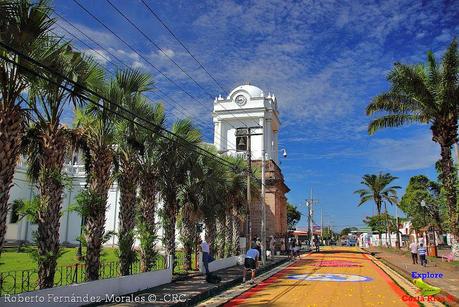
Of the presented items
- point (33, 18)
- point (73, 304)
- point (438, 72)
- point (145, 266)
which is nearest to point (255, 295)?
point (145, 266)

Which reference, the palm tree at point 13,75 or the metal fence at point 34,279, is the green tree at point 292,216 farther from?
the palm tree at point 13,75

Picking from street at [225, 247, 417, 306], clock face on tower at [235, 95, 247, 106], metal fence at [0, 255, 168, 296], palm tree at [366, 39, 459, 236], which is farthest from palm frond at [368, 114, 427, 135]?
clock face on tower at [235, 95, 247, 106]

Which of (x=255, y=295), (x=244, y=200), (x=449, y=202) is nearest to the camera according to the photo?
(x=255, y=295)

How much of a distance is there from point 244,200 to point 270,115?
22629 millimetres

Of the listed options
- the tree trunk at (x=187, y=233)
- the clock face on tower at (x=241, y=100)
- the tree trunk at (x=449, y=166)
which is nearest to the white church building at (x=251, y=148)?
the clock face on tower at (x=241, y=100)

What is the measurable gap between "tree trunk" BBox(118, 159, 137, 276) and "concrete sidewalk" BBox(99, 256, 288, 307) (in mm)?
1351

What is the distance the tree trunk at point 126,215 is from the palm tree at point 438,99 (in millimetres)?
16115

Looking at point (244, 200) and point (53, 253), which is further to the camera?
point (244, 200)

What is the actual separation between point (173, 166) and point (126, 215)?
4.27m

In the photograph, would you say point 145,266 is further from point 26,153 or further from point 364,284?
point 364,284

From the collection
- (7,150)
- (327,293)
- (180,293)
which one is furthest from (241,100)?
(7,150)

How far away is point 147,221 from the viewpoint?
17.8m

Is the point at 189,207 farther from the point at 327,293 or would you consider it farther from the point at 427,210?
the point at 427,210

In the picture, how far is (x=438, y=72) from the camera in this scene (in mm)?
22875
